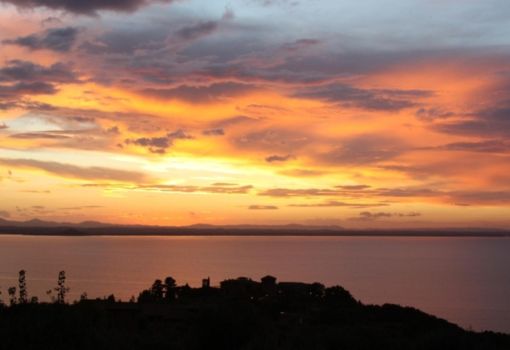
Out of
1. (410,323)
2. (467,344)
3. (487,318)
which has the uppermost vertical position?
(467,344)

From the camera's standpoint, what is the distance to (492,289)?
9462 cm

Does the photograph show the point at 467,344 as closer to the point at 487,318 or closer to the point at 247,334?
the point at 247,334

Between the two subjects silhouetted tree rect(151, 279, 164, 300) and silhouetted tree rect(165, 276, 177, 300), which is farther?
silhouetted tree rect(151, 279, 164, 300)

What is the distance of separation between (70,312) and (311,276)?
336 ft

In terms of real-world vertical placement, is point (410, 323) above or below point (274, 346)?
below

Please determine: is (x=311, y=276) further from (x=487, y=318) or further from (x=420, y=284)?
(x=487, y=318)

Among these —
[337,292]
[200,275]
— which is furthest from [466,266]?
[337,292]

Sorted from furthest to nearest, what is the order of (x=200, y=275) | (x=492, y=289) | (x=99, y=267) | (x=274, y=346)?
(x=99, y=267) < (x=200, y=275) < (x=492, y=289) < (x=274, y=346)

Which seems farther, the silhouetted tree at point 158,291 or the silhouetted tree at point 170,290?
the silhouetted tree at point 158,291

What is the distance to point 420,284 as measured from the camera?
102m

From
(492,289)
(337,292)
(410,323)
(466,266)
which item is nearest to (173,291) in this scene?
(337,292)

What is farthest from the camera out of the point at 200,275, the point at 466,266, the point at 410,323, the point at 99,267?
the point at 466,266

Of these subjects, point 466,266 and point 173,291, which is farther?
point 466,266

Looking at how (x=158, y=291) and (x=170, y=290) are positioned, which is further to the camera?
(x=170, y=290)
